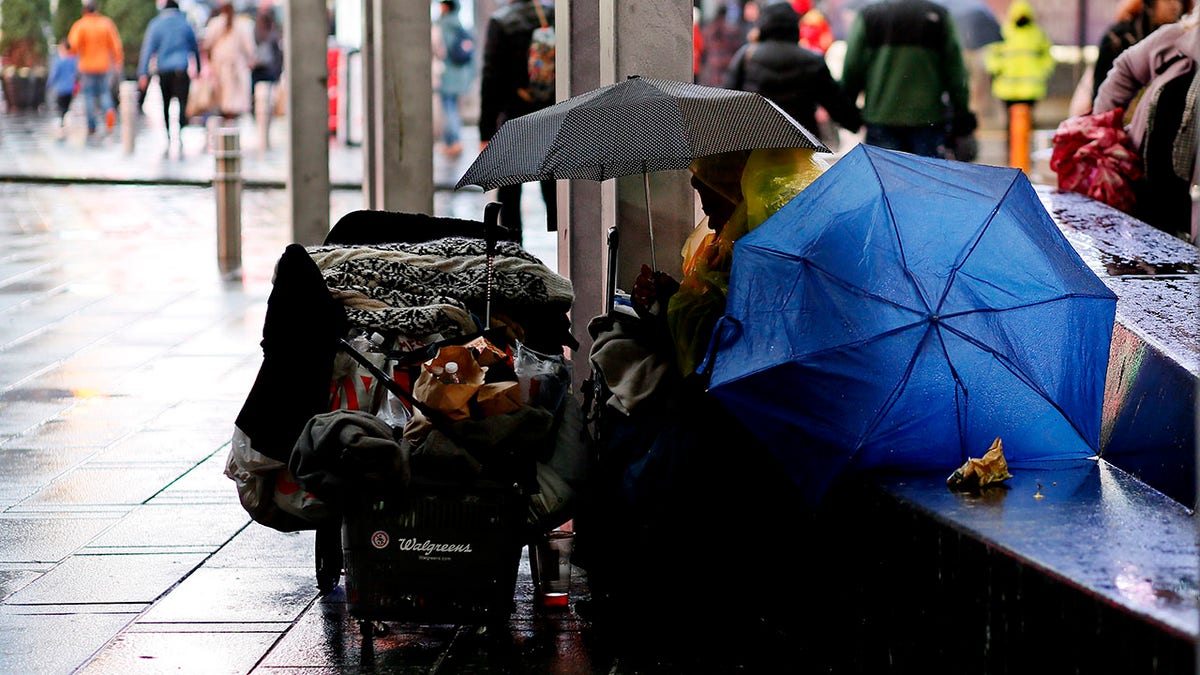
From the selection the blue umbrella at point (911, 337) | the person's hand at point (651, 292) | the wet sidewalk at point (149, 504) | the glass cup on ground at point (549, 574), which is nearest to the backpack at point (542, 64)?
the wet sidewalk at point (149, 504)

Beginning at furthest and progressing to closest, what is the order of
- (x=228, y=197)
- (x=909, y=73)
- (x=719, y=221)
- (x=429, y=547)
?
(x=228, y=197) → (x=909, y=73) → (x=719, y=221) → (x=429, y=547)

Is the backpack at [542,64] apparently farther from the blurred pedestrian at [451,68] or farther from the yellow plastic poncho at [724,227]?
the blurred pedestrian at [451,68]

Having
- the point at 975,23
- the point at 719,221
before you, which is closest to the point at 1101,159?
the point at 719,221

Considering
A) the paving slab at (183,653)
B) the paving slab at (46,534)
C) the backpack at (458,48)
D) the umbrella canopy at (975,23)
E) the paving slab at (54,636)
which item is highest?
the backpack at (458,48)

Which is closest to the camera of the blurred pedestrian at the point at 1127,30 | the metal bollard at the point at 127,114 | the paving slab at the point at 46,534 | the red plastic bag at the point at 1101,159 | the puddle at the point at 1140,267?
the paving slab at the point at 46,534

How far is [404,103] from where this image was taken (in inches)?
434

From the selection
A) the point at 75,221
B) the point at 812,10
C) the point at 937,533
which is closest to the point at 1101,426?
the point at 937,533

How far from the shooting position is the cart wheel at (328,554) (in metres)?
5.31

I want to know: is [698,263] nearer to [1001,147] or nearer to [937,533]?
[937,533]

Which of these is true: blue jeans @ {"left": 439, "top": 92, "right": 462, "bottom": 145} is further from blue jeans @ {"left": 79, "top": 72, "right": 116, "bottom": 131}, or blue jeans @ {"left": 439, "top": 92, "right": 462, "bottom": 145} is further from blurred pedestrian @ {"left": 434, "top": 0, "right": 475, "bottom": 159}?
blue jeans @ {"left": 79, "top": 72, "right": 116, "bottom": 131}

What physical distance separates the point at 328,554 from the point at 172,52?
20053mm

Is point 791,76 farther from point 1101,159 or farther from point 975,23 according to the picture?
point 975,23

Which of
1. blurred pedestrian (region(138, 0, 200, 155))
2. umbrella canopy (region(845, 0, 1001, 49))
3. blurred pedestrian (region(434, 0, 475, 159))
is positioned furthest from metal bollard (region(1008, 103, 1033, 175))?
blurred pedestrian (region(138, 0, 200, 155))

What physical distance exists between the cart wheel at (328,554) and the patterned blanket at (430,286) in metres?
0.67
